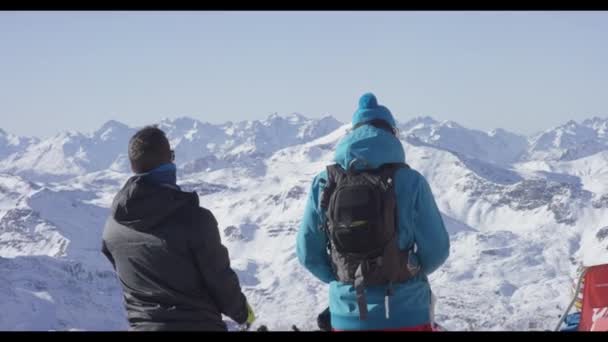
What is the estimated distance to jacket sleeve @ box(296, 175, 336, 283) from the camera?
252 inches

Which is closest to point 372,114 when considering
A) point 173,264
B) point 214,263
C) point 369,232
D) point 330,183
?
point 330,183

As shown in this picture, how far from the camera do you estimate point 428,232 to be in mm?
6012

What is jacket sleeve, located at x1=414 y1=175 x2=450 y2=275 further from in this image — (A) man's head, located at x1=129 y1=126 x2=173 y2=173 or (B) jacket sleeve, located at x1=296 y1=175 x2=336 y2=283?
(A) man's head, located at x1=129 y1=126 x2=173 y2=173

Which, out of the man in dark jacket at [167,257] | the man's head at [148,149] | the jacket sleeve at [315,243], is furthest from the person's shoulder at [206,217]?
the jacket sleeve at [315,243]

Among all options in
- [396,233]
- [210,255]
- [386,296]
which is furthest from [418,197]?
[210,255]

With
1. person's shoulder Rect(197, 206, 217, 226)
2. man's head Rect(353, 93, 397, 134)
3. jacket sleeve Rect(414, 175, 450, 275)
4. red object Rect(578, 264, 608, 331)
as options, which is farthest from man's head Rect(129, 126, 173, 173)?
red object Rect(578, 264, 608, 331)

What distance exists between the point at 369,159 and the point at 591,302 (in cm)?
250

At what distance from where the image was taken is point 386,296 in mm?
5957

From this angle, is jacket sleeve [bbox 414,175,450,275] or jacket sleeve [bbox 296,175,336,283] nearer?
jacket sleeve [bbox 414,175,450,275]

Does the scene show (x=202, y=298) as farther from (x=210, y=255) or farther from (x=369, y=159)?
(x=369, y=159)

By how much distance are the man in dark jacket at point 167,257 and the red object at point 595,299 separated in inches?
122

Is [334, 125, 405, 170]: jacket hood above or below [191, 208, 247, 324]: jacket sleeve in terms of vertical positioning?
above

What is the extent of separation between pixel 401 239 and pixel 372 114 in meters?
1.02

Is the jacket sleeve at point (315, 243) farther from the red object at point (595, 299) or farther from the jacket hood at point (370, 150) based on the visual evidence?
the red object at point (595, 299)
